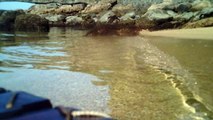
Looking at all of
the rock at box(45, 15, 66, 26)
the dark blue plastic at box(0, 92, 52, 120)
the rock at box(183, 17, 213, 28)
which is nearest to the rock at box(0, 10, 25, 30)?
the rock at box(45, 15, 66, 26)

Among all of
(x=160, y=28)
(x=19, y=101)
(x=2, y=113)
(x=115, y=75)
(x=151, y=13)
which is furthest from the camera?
(x=151, y=13)

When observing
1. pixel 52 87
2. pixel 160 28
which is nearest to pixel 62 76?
pixel 52 87

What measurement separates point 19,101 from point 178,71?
7.24 meters

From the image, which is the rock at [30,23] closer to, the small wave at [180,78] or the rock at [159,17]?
the rock at [159,17]

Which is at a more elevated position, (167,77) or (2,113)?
(2,113)

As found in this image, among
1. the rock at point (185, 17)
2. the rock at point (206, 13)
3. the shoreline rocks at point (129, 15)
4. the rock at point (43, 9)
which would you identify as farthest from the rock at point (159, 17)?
the rock at point (43, 9)

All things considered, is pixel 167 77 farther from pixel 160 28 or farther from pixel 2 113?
pixel 160 28

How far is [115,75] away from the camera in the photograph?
909 centimetres

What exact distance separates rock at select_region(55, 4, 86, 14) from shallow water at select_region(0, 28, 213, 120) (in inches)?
893

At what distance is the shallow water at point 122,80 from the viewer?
20.4 ft

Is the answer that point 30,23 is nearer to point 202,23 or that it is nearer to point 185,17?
point 185,17

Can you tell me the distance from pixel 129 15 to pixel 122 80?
20.0 metres

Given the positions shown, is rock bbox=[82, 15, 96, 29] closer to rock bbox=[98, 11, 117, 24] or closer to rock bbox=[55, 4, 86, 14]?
rock bbox=[98, 11, 117, 24]

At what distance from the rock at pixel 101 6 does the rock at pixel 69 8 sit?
1390 mm
